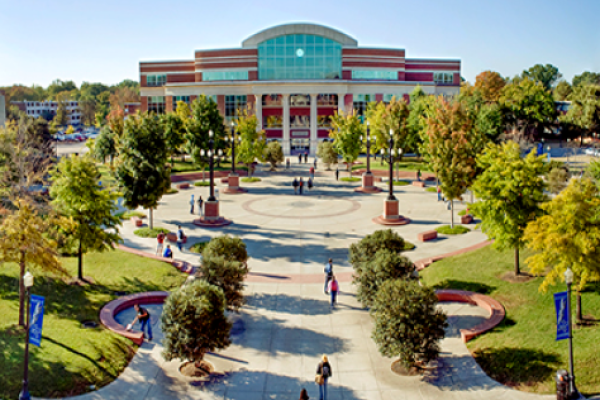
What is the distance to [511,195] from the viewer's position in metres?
Result: 21.7

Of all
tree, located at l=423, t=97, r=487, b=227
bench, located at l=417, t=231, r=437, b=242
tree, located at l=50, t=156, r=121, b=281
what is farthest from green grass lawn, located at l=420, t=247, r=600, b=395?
tree, located at l=50, t=156, r=121, b=281

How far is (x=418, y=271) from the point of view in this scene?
85.0 feet

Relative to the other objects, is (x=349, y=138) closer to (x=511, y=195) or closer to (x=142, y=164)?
(x=142, y=164)

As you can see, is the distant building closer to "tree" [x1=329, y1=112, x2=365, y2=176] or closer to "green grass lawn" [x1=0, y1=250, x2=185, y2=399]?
"tree" [x1=329, y1=112, x2=365, y2=176]

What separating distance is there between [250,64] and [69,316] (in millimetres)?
70637

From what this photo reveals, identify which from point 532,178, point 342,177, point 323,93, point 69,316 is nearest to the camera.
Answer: point 69,316

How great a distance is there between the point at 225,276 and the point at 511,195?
1187cm

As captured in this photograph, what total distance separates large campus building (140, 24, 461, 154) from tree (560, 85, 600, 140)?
23784mm

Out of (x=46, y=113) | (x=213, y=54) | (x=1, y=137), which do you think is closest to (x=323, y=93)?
(x=213, y=54)

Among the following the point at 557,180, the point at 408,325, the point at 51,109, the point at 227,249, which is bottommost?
the point at 408,325

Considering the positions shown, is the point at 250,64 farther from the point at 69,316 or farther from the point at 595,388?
the point at 595,388

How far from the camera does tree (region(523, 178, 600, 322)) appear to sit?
17.2m

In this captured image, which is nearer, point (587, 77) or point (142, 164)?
point (142, 164)

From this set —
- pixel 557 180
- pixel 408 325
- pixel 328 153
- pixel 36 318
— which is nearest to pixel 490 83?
pixel 328 153
